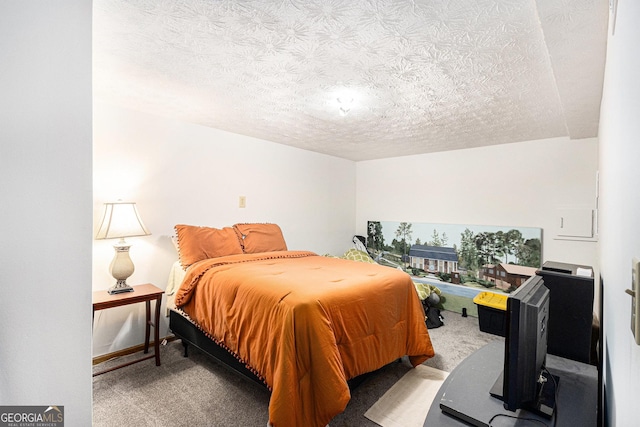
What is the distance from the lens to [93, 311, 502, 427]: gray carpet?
1.84 meters

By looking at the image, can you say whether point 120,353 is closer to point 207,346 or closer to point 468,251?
point 207,346

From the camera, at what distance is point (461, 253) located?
13.3ft

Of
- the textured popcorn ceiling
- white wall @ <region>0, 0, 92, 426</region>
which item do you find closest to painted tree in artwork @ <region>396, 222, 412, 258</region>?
the textured popcorn ceiling

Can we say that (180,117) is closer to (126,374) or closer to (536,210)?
(126,374)

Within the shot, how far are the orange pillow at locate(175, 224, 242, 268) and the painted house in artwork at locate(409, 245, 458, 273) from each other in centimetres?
272

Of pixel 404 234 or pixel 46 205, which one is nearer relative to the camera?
pixel 46 205

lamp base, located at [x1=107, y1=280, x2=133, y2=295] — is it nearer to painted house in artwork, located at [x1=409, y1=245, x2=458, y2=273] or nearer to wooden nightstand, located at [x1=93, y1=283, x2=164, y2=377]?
wooden nightstand, located at [x1=93, y1=283, x2=164, y2=377]

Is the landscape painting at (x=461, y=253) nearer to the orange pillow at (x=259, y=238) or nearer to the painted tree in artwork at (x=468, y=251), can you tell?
the painted tree in artwork at (x=468, y=251)

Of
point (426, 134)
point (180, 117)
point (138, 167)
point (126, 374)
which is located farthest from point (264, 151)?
point (126, 374)

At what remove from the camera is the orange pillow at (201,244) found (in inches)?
108

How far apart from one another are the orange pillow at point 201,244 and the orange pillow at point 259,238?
5.3 inches

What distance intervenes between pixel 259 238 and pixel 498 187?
120 inches

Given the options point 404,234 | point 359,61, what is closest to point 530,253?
point 404,234

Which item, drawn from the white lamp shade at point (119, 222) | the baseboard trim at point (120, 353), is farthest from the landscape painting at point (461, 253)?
the white lamp shade at point (119, 222)
